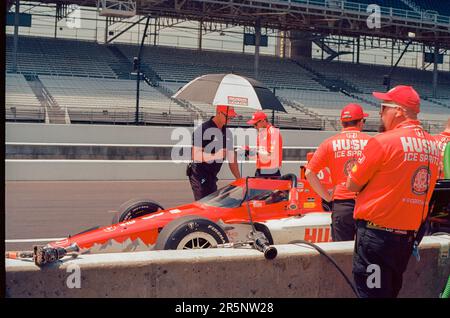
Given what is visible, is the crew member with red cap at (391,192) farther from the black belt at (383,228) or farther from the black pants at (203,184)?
the black pants at (203,184)

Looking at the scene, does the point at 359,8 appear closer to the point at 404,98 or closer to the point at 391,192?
the point at 404,98

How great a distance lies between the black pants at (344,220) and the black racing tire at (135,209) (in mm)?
2351

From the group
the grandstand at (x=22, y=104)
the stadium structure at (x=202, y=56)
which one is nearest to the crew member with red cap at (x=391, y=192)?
the stadium structure at (x=202, y=56)

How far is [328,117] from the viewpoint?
101 ft

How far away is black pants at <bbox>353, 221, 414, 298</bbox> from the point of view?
12.1ft

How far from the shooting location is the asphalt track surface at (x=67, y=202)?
8945mm

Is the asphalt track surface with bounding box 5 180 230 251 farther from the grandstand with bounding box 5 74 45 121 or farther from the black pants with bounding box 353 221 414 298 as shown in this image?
the grandstand with bounding box 5 74 45 121

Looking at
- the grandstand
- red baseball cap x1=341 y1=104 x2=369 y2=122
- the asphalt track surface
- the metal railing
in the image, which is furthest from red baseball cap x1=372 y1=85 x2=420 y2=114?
the metal railing

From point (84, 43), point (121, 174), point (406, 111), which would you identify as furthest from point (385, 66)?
point (406, 111)

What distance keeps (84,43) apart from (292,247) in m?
35.2

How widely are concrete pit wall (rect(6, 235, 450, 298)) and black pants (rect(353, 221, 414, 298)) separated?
59cm

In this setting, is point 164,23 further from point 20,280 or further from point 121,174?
point 20,280

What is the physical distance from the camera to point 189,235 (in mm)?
5164

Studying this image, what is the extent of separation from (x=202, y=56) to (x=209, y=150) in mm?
33542
